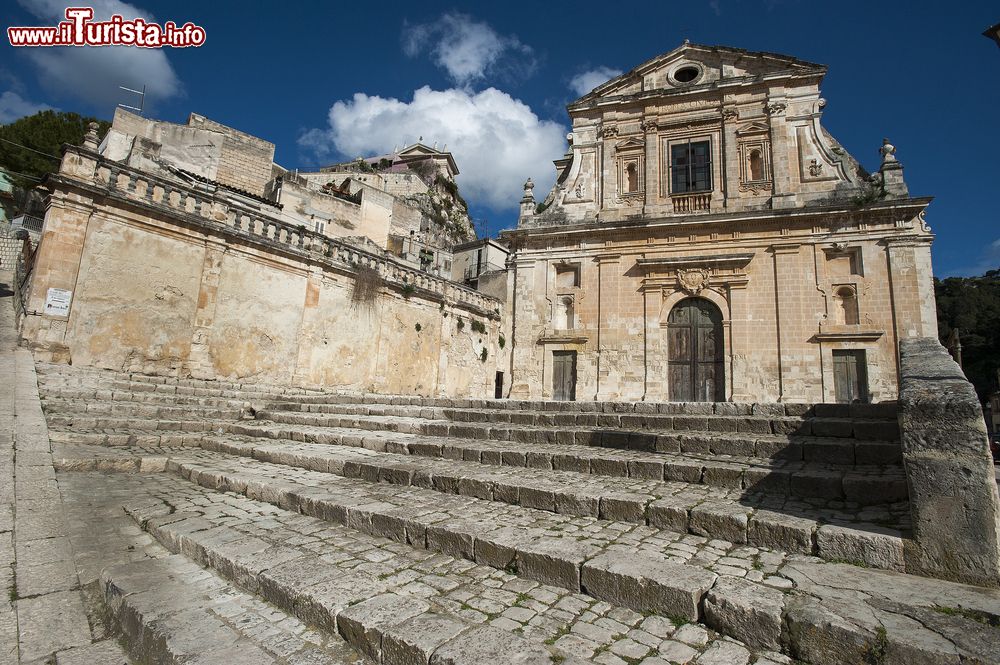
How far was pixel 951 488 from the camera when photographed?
2.74 m

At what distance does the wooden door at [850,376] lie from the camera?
12844 mm

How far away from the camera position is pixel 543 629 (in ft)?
8.05

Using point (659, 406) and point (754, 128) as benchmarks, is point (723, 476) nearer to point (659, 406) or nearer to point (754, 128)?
point (659, 406)

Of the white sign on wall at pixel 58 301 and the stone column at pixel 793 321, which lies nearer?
the white sign on wall at pixel 58 301

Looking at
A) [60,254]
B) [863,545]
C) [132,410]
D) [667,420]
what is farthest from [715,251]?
[60,254]

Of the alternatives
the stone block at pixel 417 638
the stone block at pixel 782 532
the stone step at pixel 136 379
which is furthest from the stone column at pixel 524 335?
the stone block at pixel 417 638

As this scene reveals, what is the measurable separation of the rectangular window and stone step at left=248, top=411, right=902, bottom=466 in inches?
474

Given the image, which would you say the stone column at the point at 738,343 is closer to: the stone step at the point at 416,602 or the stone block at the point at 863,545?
the stone block at the point at 863,545

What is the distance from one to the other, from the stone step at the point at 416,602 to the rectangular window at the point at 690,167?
1565 centimetres

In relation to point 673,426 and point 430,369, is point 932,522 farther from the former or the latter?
point 430,369

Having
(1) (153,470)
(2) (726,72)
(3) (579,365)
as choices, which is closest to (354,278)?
(3) (579,365)

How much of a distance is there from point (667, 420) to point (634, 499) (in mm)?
3168

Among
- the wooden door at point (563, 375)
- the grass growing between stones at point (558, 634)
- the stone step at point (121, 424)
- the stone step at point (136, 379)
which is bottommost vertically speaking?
the grass growing between stones at point (558, 634)

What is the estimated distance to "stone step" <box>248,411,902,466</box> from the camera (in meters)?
4.74
